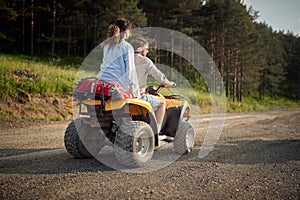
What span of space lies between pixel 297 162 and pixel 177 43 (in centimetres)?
2434

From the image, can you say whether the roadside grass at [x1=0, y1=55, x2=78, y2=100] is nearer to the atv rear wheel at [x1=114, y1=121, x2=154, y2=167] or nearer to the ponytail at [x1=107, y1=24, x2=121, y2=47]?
the ponytail at [x1=107, y1=24, x2=121, y2=47]

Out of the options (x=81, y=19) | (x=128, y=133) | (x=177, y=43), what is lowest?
(x=128, y=133)

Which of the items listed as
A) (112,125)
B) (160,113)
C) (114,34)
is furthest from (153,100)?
(114,34)

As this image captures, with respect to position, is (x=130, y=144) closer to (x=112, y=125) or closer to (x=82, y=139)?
(x=112, y=125)

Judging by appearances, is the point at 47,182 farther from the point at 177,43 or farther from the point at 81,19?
the point at 81,19

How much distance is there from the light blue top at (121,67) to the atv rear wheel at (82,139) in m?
0.83

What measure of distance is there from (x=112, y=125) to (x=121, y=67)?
959mm

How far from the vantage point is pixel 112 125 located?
174 inches

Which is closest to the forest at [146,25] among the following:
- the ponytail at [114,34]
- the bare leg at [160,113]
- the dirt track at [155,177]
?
the bare leg at [160,113]

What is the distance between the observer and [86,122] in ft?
14.3

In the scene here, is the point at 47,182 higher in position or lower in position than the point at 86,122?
lower

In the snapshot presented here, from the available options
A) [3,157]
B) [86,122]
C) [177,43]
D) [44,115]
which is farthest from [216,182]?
[177,43]

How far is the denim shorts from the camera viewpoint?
460cm

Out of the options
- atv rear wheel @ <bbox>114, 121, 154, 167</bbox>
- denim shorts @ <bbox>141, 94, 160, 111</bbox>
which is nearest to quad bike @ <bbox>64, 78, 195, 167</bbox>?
atv rear wheel @ <bbox>114, 121, 154, 167</bbox>
